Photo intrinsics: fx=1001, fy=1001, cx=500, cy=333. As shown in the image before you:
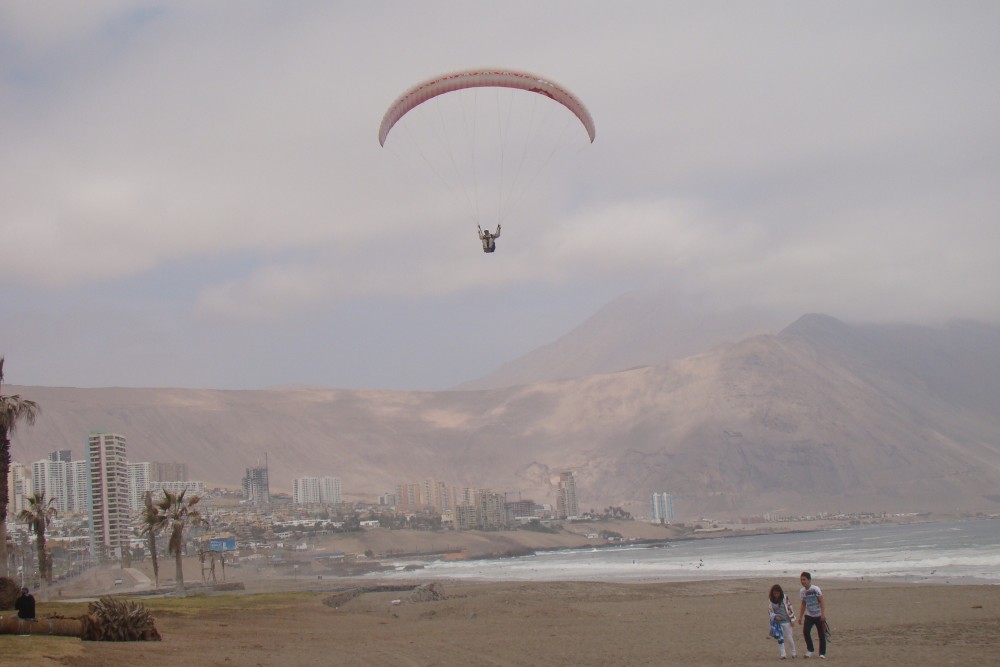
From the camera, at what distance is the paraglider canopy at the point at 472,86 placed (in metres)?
34.7

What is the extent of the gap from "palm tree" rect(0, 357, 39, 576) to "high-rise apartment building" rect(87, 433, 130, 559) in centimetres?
11057

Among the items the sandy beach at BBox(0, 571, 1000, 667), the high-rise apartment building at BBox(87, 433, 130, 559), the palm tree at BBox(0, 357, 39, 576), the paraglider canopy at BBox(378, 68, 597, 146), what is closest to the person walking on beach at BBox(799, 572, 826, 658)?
the sandy beach at BBox(0, 571, 1000, 667)

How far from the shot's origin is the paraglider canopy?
34688mm

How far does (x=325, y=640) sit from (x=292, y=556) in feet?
363

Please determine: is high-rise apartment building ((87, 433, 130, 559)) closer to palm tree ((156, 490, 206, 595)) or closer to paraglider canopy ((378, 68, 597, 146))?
palm tree ((156, 490, 206, 595))

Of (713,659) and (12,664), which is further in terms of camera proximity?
(713,659)

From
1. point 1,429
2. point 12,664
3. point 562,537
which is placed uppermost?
point 1,429

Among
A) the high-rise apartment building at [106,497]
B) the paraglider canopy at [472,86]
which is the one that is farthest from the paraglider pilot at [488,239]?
the high-rise apartment building at [106,497]

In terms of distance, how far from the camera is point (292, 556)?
133000mm

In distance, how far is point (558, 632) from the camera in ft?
91.4

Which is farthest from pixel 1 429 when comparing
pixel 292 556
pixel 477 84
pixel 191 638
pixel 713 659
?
pixel 292 556

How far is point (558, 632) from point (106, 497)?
12949 cm

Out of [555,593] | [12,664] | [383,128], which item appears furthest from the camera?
[555,593]

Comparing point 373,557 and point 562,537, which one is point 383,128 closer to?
point 373,557
